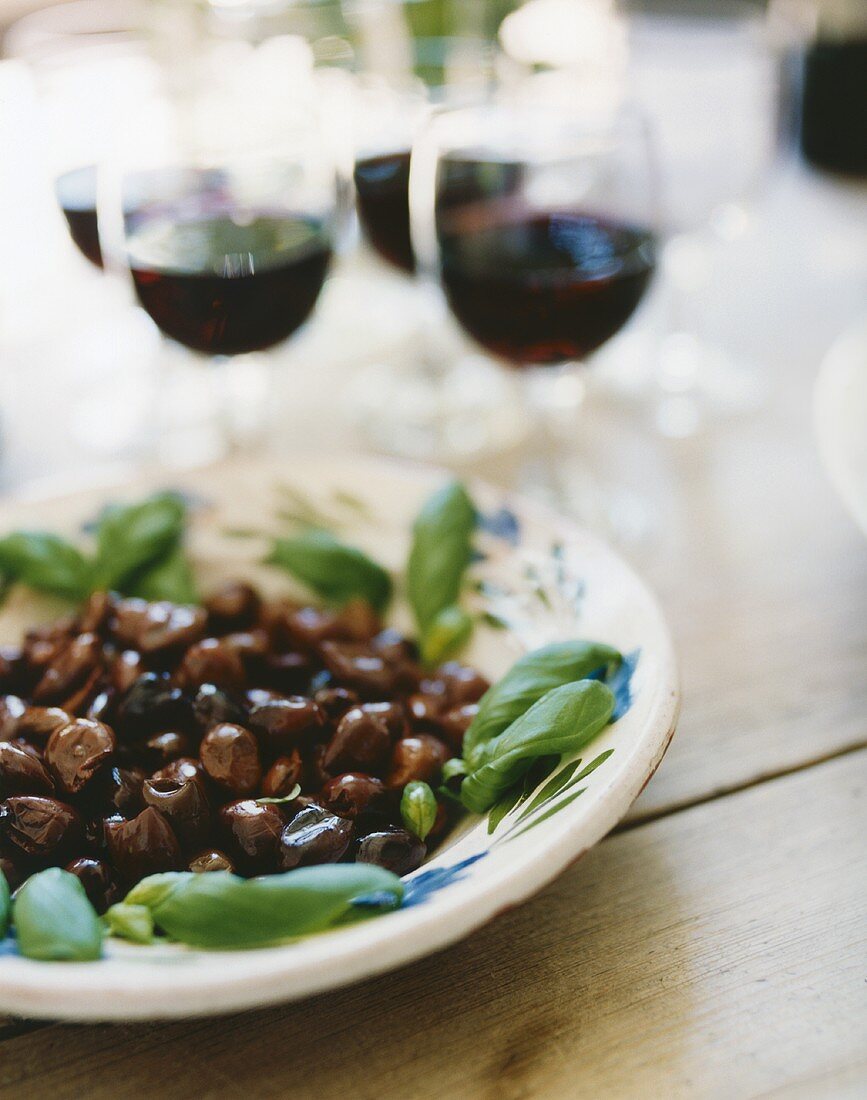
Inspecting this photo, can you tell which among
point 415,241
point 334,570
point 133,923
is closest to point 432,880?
point 133,923

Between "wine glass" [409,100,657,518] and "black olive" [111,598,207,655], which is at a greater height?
"wine glass" [409,100,657,518]

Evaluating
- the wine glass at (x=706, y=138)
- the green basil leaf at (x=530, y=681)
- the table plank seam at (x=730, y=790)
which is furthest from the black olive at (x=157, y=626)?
the wine glass at (x=706, y=138)

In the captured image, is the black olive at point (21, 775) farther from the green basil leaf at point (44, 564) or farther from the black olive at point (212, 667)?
the green basil leaf at point (44, 564)

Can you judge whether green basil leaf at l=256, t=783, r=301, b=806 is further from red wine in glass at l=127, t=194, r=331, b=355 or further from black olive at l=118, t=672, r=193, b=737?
red wine in glass at l=127, t=194, r=331, b=355

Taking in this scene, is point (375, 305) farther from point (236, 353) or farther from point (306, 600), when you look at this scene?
point (306, 600)

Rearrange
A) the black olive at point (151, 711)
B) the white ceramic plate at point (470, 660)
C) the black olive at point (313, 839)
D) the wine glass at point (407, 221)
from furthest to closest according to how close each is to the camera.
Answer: the wine glass at point (407, 221)
the black olive at point (151, 711)
the black olive at point (313, 839)
the white ceramic plate at point (470, 660)

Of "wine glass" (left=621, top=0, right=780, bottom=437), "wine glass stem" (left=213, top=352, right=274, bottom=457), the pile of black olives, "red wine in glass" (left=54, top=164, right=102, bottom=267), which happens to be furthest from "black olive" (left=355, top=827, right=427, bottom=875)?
"red wine in glass" (left=54, top=164, right=102, bottom=267)
